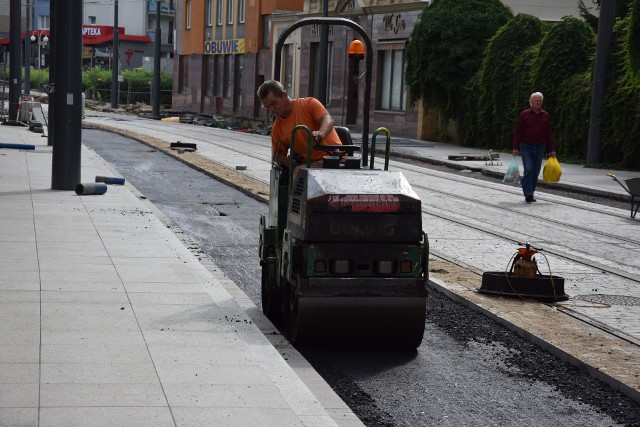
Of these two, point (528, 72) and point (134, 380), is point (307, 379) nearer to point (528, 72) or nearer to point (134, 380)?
point (134, 380)

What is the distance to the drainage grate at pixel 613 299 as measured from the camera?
971cm

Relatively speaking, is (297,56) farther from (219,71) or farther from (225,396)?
(225,396)

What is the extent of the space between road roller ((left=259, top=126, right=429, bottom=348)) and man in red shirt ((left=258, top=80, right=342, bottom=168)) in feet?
2.06

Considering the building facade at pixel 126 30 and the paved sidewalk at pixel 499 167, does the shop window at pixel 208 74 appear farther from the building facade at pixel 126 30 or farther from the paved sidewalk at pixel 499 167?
the building facade at pixel 126 30

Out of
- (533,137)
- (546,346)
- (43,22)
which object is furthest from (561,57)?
(43,22)

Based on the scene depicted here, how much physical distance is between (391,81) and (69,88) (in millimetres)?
26349

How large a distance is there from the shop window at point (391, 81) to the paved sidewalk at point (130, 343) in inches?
1198

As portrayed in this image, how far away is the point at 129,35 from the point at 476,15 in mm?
64704

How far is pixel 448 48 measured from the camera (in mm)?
36844

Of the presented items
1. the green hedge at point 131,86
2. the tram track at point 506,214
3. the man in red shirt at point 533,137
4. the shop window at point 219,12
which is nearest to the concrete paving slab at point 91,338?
the tram track at point 506,214

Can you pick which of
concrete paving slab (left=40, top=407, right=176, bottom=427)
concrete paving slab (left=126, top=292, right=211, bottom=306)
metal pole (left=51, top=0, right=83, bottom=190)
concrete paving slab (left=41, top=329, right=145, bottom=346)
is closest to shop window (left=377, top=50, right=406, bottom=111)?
metal pole (left=51, top=0, right=83, bottom=190)

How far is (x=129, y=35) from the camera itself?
322ft

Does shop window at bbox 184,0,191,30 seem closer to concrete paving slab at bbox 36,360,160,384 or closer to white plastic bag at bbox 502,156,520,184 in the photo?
white plastic bag at bbox 502,156,520,184

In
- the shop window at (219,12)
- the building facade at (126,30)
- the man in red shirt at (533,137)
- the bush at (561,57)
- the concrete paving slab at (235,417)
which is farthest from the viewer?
the building facade at (126,30)
